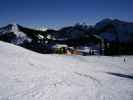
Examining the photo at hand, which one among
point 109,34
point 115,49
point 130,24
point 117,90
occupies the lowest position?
point 117,90

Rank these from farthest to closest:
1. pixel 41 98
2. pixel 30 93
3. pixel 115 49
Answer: pixel 115 49
pixel 30 93
pixel 41 98

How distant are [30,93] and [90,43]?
36.7 meters

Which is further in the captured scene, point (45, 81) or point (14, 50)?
point (14, 50)

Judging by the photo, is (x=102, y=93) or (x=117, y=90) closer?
(x=102, y=93)

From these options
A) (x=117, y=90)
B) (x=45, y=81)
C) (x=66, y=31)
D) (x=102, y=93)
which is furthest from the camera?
(x=66, y=31)

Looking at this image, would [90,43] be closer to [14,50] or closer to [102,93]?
[14,50]

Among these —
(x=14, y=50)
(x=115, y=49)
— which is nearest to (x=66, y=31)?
(x=115, y=49)

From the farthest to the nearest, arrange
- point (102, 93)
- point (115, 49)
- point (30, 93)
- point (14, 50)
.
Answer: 1. point (115, 49)
2. point (14, 50)
3. point (102, 93)
4. point (30, 93)

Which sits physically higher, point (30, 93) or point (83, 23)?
point (83, 23)

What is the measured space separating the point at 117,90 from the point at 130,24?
40946 millimetres

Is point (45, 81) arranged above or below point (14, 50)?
below

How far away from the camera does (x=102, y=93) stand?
7105 mm

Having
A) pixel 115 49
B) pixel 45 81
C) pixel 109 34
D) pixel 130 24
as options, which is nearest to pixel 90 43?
pixel 109 34

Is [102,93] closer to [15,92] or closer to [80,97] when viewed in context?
[80,97]
